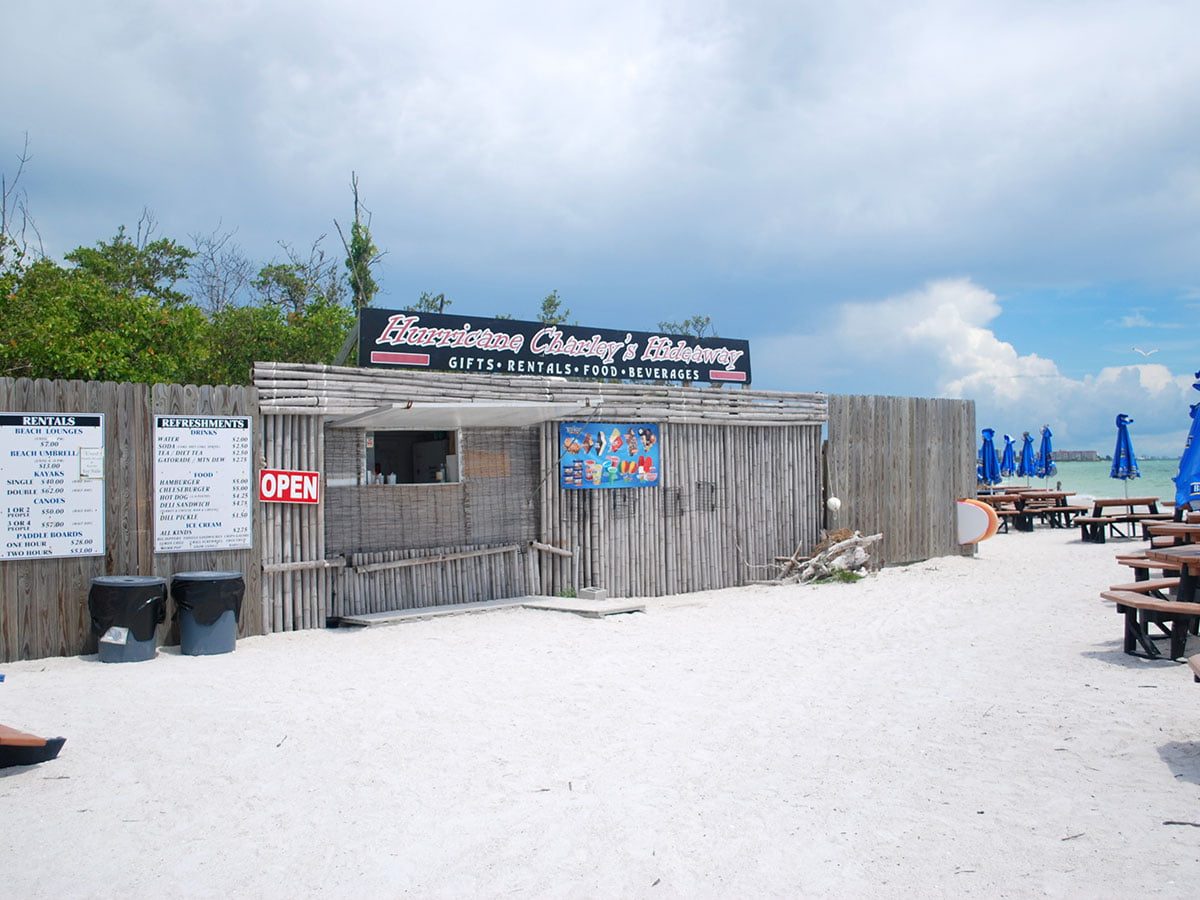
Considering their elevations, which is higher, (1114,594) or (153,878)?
(1114,594)

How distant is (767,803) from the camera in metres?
4.77

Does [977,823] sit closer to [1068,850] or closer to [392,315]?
[1068,850]

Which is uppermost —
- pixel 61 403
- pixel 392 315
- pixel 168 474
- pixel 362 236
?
pixel 362 236

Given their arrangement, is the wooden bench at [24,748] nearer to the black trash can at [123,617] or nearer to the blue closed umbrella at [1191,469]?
the black trash can at [123,617]

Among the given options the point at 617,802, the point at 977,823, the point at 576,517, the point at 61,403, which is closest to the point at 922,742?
the point at 977,823

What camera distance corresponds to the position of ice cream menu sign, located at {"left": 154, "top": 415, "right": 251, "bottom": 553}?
909cm

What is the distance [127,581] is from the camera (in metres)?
8.38

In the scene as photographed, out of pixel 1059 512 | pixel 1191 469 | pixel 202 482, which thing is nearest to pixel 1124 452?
pixel 1059 512

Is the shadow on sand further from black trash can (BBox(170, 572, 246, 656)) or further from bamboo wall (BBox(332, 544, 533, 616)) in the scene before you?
bamboo wall (BBox(332, 544, 533, 616))

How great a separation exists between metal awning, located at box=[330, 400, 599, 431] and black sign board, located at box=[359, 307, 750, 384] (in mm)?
951

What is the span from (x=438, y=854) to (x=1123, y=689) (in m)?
5.32

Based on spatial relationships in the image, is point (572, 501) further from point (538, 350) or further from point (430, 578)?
point (430, 578)

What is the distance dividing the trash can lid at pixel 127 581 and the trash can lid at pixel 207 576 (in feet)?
0.54

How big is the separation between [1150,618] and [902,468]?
7689 mm
